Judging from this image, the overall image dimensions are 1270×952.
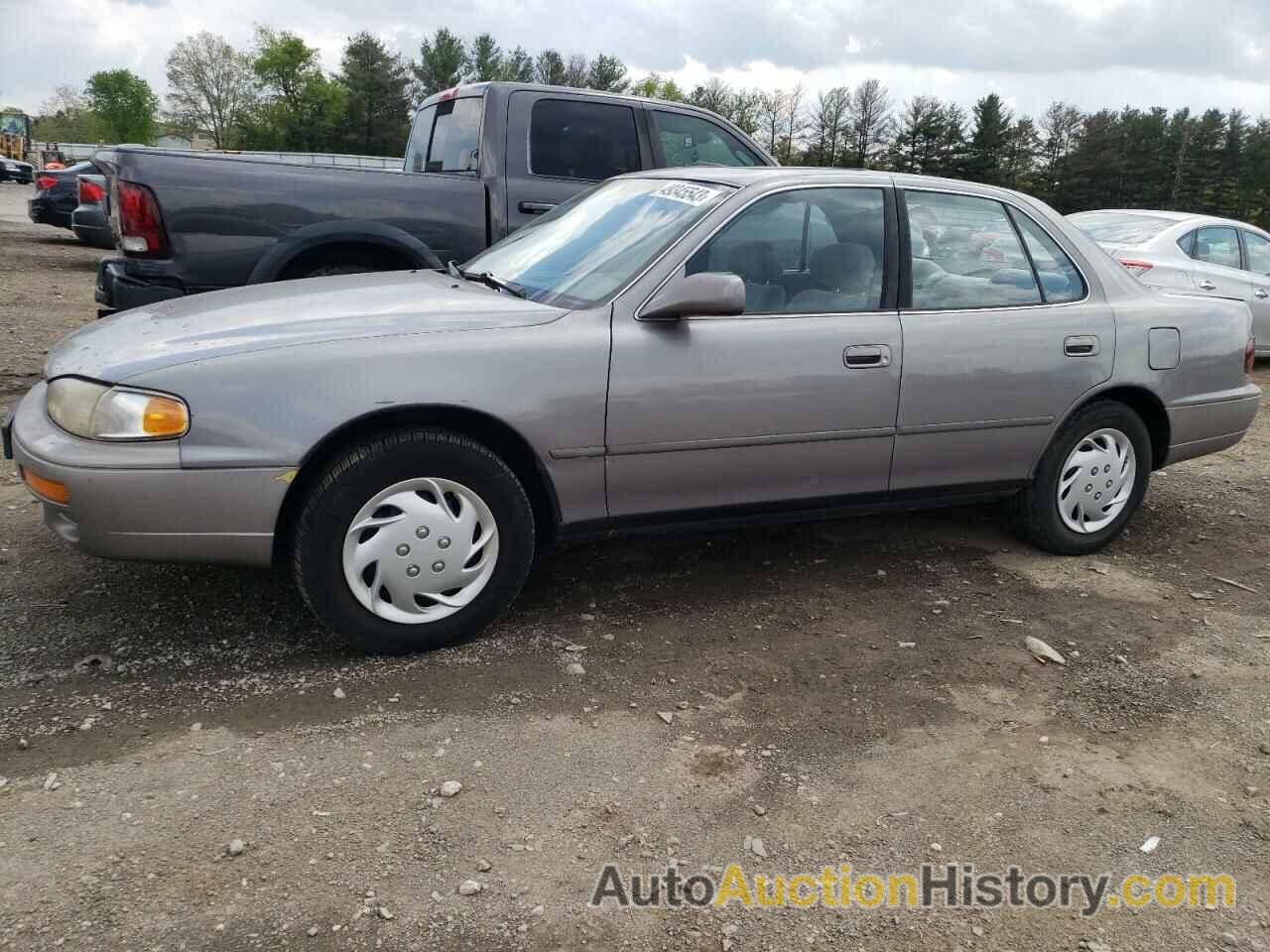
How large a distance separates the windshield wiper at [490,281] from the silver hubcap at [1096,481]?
8.01 feet

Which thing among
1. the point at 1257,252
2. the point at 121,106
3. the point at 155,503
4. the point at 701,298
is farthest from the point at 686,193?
the point at 121,106

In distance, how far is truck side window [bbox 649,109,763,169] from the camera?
6.65 meters

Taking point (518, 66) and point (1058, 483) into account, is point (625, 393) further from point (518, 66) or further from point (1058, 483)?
point (518, 66)

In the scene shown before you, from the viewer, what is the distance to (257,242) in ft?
17.6

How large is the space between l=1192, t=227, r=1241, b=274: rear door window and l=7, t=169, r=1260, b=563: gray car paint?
5.79 metres

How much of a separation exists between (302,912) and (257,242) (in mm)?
3981

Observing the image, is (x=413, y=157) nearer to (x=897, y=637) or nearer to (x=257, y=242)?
(x=257, y=242)

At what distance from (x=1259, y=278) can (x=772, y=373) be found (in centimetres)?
842

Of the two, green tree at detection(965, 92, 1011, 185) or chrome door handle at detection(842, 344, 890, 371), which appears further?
green tree at detection(965, 92, 1011, 185)

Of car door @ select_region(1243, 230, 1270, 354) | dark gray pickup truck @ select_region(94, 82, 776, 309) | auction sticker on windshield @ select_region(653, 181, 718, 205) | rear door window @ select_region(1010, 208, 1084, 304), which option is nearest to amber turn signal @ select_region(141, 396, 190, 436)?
Answer: auction sticker on windshield @ select_region(653, 181, 718, 205)

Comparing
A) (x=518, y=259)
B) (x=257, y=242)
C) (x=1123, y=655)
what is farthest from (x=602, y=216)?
(x=1123, y=655)

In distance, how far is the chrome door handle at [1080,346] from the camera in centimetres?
426

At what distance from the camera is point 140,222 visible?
5.18m

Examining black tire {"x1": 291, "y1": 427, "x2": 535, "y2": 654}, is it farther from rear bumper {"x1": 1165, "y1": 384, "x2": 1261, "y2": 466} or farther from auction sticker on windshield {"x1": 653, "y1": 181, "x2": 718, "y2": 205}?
rear bumper {"x1": 1165, "y1": 384, "x2": 1261, "y2": 466}
